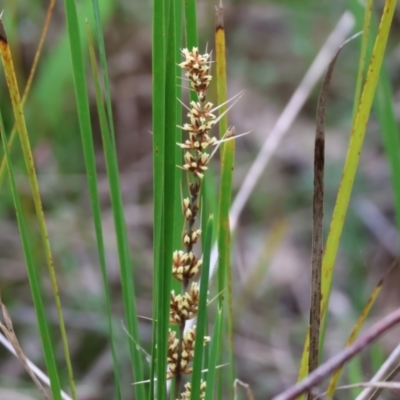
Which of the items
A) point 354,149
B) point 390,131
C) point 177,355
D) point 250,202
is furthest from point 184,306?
point 250,202

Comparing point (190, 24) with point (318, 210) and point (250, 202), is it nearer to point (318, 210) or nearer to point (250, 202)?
point (318, 210)

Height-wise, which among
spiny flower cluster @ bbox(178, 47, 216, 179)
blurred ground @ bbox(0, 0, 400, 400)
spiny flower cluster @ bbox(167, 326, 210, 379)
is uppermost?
spiny flower cluster @ bbox(178, 47, 216, 179)

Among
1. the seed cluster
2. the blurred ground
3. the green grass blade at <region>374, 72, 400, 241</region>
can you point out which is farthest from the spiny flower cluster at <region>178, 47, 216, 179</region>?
the blurred ground

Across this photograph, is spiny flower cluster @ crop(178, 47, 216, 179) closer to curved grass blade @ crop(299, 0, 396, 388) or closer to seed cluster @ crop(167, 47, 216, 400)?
seed cluster @ crop(167, 47, 216, 400)

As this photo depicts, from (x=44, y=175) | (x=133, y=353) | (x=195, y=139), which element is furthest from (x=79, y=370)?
(x=195, y=139)

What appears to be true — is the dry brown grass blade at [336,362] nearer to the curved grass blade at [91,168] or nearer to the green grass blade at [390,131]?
the curved grass blade at [91,168]
